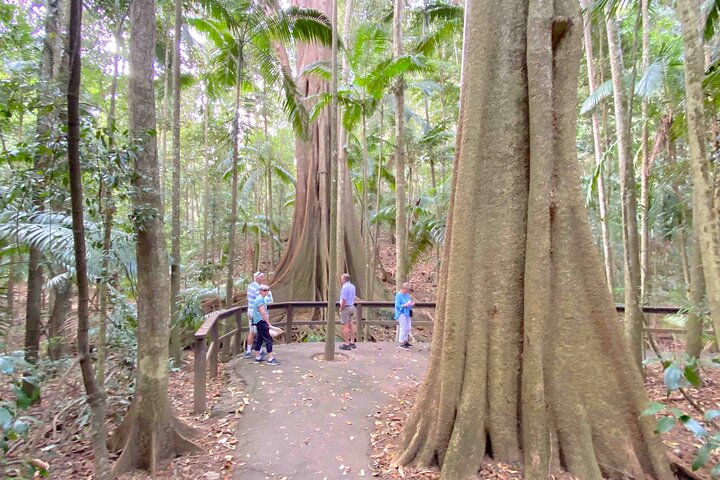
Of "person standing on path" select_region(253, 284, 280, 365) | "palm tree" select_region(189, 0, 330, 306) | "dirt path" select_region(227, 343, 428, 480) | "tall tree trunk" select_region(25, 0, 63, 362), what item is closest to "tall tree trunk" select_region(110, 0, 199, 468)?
"dirt path" select_region(227, 343, 428, 480)

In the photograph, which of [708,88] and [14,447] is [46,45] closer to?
[14,447]

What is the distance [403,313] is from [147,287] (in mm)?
5231

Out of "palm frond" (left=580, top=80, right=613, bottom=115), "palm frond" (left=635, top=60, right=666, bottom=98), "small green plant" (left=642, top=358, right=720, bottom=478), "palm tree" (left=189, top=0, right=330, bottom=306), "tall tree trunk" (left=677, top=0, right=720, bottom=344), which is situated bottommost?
"small green plant" (left=642, top=358, right=720, bottom=478)

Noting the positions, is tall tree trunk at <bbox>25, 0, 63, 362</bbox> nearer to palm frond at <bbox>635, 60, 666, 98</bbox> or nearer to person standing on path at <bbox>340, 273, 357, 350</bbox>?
person standing on path at <bbox>340, 273, 357, 350</bbox>

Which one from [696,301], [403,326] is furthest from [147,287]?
[696,301]

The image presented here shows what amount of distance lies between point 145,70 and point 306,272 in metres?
8.58

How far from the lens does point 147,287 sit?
3865 mm

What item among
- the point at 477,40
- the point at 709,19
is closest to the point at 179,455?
the point at 477,40

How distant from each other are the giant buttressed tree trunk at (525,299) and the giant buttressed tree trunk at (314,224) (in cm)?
824

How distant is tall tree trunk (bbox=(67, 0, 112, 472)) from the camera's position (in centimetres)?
224

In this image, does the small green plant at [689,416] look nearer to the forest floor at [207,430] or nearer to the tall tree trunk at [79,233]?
the forest floor at [207,430]

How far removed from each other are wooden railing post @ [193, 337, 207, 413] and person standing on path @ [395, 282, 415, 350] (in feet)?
13.3

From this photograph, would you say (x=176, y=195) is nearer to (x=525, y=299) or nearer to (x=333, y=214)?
(x=333, y=214)

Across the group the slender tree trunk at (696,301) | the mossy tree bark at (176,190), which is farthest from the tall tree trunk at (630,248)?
the mossy tree bark at (176,190)
